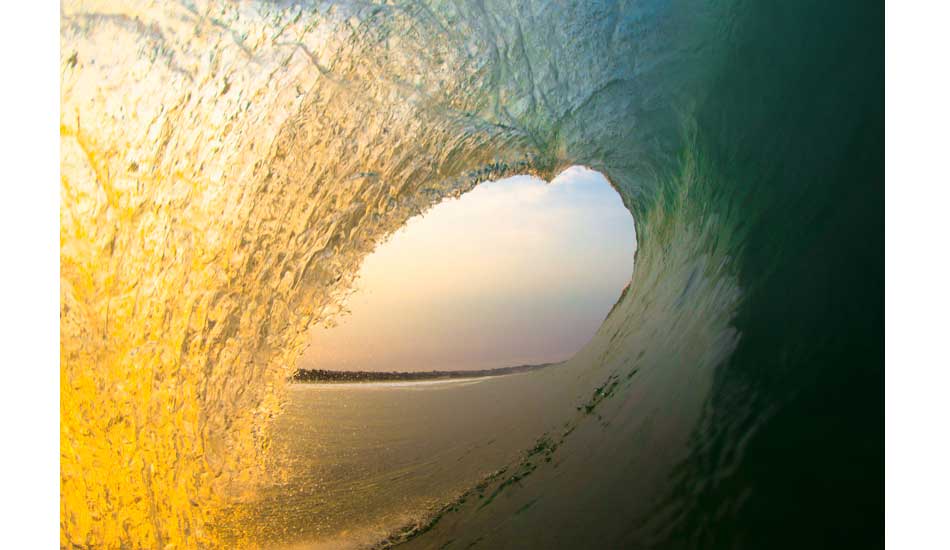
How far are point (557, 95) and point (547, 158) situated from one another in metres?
0.16

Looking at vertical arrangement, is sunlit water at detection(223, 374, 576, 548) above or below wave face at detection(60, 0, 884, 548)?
below

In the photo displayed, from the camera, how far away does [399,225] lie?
1.61 m

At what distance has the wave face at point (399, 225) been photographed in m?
1.47

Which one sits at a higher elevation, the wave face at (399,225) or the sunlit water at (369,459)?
the wave face at (399,225)

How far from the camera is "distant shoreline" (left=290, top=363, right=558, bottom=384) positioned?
1.55 m

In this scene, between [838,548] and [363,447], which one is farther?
[363,447]

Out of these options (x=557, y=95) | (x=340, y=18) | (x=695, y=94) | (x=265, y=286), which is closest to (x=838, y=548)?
(x=695, y=94)

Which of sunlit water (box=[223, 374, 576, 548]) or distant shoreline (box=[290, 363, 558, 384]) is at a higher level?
distant shoreline (box=[290, 363, 558, 384])

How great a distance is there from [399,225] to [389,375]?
1.28 feet

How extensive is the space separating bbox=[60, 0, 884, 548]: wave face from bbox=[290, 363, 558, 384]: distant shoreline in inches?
2.2

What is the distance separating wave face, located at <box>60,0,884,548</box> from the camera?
1471 mm

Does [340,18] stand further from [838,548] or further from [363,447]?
[838,548]

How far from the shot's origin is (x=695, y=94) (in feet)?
5.26

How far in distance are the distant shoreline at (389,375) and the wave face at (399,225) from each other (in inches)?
2.2
